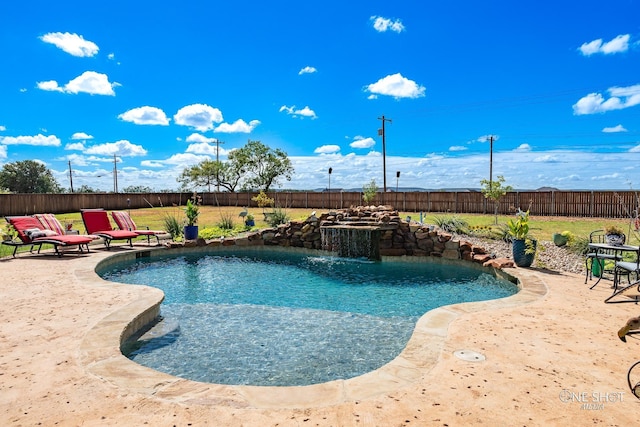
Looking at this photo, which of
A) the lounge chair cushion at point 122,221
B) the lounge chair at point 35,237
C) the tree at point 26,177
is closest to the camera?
the lounge chair at point 35,237

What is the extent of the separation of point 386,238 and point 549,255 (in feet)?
11.7

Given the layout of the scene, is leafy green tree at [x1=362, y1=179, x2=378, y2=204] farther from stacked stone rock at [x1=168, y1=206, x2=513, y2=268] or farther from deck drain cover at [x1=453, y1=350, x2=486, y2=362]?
deck drain cover at [x1=453, y1=350, x2=486, y2=362]

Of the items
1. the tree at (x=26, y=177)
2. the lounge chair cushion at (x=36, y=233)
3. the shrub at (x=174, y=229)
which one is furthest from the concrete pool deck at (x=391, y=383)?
the tree at (x=26, y=177)

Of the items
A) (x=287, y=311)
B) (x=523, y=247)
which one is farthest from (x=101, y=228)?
(x=523, y=247)

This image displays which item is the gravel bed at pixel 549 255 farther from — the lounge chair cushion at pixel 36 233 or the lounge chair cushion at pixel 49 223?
the lounge chair cushion at pixel 49 223

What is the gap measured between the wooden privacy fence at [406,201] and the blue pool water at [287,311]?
7145mm

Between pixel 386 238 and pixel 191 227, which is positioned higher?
pixel 191 227

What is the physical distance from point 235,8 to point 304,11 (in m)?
1.92

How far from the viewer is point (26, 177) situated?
1667 inches

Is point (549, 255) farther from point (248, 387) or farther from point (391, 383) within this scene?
point (248, 387)

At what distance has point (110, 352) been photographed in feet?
9.75

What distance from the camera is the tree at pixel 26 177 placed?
135 ft

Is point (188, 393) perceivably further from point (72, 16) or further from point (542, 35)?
point (542, 35)

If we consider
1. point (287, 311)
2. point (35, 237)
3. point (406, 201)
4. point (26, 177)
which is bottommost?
point (287, 311)
